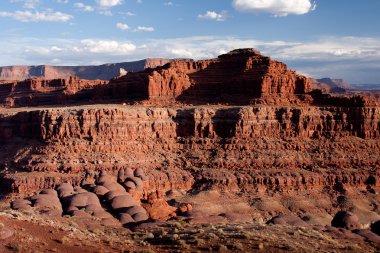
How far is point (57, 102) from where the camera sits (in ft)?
258

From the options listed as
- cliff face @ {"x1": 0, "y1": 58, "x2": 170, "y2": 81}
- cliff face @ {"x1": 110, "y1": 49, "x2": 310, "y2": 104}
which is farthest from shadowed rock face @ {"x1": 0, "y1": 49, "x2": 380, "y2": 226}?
cliff face @ {"x1": 0, "y1": 58, "x2": 170, "y2": 81}

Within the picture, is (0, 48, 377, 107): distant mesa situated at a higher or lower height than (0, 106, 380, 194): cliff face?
higher

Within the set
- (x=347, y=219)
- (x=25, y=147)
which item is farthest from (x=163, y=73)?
(x=347, y=219)

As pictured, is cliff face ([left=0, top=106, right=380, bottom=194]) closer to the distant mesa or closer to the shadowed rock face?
the shadowed rock face

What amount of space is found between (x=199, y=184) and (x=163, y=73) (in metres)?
25.3

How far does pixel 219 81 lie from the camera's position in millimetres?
66625

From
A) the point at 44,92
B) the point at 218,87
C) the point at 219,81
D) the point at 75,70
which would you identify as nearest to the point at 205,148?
the point at 218,87

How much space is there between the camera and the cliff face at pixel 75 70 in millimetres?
171500

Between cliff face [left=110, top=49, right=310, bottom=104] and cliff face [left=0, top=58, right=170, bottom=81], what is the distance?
100m

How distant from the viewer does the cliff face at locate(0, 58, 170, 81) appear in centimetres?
17150

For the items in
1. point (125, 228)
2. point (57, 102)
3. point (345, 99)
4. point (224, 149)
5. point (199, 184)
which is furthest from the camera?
point (57, 102)

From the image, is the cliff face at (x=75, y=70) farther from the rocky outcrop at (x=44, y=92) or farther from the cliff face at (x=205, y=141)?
the cliff face at (x=205, y=141)

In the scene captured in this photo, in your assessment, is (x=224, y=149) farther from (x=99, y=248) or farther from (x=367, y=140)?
(x=99, y=248)

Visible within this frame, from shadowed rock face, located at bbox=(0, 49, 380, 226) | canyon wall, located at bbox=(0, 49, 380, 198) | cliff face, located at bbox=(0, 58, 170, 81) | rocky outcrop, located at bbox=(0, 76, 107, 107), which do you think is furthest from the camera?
cliff face, located at bbox=(0, 58, 170, 81)
